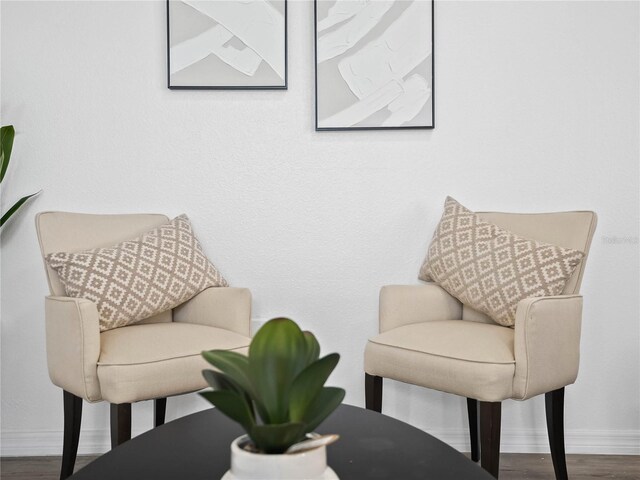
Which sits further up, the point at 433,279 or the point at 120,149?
the point at 120,149

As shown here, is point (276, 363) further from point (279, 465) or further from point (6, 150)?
point (6, 150)

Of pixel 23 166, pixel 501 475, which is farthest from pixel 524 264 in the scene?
pixel 23 166

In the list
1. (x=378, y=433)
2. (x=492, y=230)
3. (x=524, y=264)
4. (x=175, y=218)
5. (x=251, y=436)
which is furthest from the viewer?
(x=175, y=218)

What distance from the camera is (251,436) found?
0.87 m

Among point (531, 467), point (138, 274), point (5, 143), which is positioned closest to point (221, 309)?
point (138, 274)

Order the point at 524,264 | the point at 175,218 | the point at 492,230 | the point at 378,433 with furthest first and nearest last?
the point at 175,218 < the point at 492,230 < the point at 524,264 < the point at 378,433

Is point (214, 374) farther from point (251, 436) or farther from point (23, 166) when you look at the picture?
point (23, 166)

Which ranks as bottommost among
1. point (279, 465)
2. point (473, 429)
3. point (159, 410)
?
point (473, 429)

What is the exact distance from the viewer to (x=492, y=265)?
A: 220cm

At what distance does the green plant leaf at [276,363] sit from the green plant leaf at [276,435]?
0.03m

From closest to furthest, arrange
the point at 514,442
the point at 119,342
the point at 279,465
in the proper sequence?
the point at 279,465
the point at 119,342
the point at 514,442

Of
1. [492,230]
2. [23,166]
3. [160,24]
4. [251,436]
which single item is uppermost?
[160,24]

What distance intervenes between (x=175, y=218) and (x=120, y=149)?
1.32 feet

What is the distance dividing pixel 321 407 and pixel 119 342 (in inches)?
48.9
